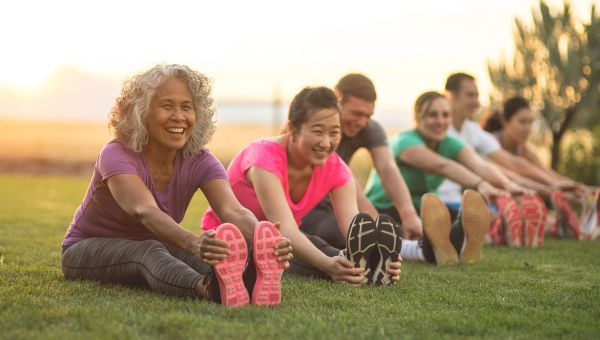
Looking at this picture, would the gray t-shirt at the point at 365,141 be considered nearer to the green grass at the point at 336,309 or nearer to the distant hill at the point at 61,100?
the green grass at the point at 336,309

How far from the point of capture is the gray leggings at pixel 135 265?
3473 millimetres

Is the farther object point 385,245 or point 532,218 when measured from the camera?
point 532,218

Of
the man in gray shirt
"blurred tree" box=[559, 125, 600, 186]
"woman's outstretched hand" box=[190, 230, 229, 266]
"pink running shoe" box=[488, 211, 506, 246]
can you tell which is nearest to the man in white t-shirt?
"pink running shoe" box=[488, 211, 506, 246]

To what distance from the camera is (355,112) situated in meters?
5.52

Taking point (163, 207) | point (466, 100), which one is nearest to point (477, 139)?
point (466, 100)

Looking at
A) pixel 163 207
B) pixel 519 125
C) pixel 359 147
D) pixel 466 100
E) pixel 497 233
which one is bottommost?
pixel 497 233

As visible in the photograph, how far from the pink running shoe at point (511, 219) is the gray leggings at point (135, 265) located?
3533 mm

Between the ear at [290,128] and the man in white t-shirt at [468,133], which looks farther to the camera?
the man in white t-shirt at [468,133]

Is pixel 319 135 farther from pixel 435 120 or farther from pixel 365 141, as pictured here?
pixel 435 120

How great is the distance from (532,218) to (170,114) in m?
4.05

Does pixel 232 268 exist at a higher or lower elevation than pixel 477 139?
lower

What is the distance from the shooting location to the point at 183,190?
390 cm

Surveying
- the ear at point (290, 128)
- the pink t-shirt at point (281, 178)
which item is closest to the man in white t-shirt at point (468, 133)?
the pink t-shirt at point (281, 178)

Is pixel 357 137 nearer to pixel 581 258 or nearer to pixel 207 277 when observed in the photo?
pixel 581 258
